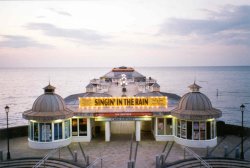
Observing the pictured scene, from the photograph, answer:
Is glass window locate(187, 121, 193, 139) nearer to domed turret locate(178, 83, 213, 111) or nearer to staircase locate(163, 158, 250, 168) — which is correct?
domed turret locate(178, 83, 213, 111)

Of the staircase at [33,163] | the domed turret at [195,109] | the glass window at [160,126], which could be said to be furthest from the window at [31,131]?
the domed turret at [195,109]

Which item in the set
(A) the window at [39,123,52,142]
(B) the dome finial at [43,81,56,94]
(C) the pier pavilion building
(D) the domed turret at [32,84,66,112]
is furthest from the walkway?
(B) the dome finial at [43,81,56,94]

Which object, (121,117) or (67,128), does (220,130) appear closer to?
(121,117)

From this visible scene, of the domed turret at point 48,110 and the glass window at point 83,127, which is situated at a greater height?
the domed turret at point 48,110

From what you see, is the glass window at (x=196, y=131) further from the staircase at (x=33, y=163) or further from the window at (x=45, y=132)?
the window at (x=45, y=132)

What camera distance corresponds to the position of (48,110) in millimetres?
30641

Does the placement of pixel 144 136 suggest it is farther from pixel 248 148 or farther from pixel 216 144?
pixel 248 148

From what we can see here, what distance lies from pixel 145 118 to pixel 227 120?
4433 centimetres

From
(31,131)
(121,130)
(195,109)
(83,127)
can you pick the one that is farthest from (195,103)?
(31,131)

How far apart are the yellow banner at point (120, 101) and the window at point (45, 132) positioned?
4726mm

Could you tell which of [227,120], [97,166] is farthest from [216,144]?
[227,120]

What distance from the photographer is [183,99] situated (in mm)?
31906

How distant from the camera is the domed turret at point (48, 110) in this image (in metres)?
29.9

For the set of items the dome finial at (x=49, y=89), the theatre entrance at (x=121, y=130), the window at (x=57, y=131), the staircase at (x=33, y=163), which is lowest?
the staircase at (x=33, y=163)
